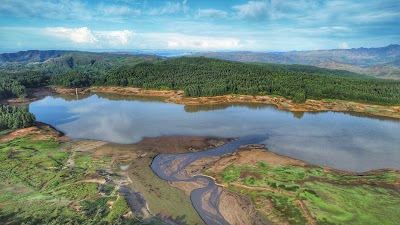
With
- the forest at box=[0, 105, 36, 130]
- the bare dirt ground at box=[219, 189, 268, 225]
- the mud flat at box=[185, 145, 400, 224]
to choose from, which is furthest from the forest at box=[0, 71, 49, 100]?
the bare dirt ground at box=[219, 189, 268, 225]

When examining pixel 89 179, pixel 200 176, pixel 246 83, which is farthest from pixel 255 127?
pixel 246 83

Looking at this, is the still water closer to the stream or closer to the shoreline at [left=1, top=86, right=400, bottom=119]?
the shoreline at [left=1, top=86, right=400, bottom=119]

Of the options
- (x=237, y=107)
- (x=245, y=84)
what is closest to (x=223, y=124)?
(x=237, y=107)

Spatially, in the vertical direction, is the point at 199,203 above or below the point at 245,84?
below

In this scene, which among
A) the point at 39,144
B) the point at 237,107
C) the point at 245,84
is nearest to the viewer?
the point at 39,144

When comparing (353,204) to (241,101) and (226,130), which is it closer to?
(226,130)

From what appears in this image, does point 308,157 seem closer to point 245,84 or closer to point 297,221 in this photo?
point 297,221
